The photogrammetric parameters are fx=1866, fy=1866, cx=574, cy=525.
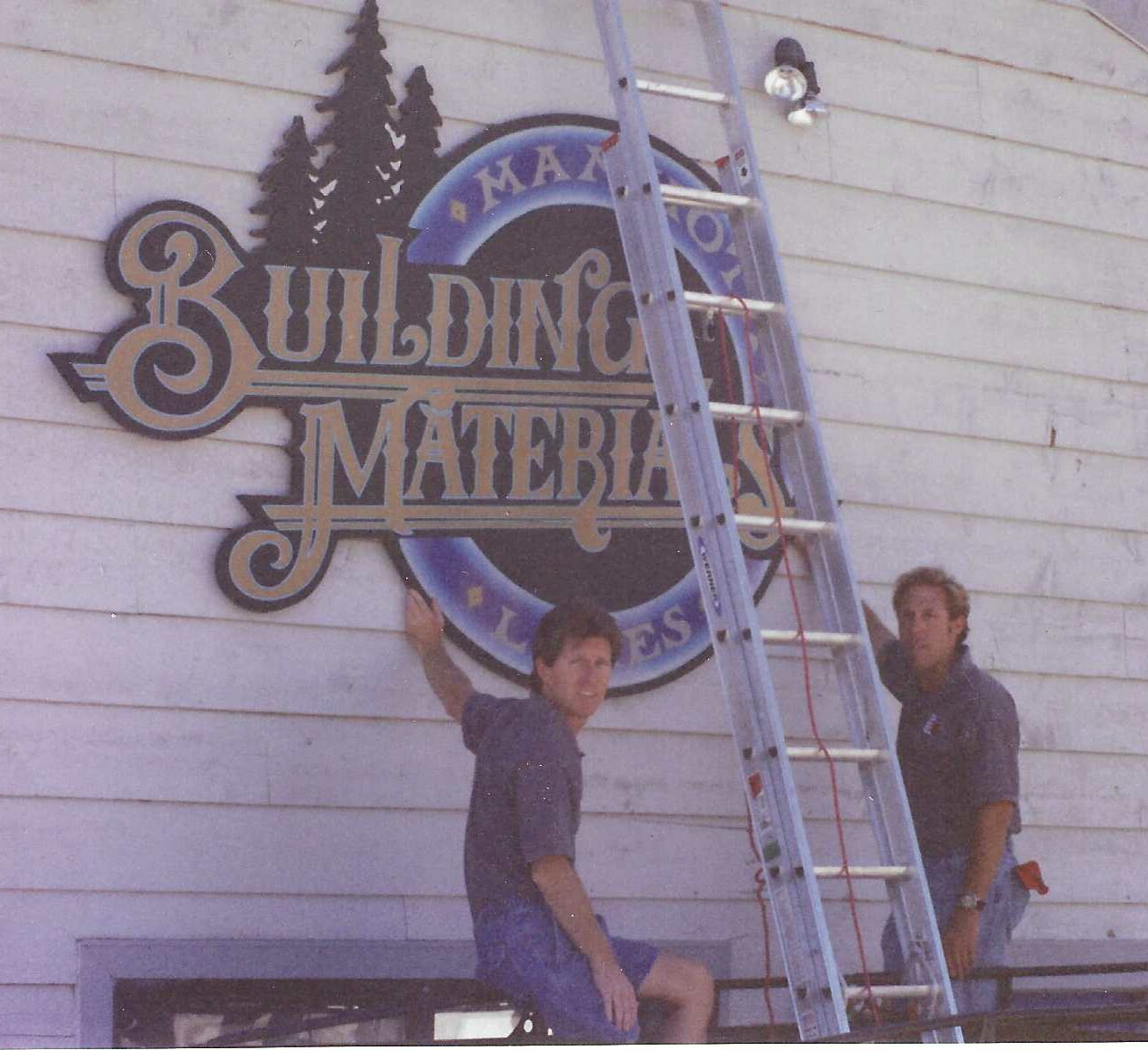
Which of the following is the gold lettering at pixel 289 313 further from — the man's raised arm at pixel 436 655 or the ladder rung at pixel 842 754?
the ladder rung at pixel 842 754

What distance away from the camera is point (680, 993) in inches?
176

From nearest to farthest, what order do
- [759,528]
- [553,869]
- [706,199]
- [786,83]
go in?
[553,869] < [759,528] < [706,199] < [786,83]

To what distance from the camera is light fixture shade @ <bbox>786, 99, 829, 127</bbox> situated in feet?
18.3

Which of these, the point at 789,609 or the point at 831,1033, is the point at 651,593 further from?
the point at 831,1033

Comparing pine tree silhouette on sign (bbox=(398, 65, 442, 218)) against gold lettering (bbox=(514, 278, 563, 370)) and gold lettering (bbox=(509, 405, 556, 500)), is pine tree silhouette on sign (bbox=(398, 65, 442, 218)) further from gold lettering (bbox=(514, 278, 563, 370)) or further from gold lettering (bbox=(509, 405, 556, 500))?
gold lettering (bbox=(509, 405, 556, 500))

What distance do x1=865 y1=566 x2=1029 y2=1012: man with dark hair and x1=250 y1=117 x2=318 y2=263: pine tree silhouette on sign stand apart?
1.91m

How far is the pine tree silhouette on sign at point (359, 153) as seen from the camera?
5043 millimetres

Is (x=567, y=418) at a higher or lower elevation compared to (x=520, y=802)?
higher

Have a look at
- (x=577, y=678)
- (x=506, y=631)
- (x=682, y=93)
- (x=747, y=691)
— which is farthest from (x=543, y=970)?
(x=682, y=93)

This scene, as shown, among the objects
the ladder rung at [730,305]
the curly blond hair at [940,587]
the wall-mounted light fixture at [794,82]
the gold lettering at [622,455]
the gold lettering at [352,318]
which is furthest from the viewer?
the wall-mounted light fixture at [794,82]

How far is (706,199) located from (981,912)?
2.04m

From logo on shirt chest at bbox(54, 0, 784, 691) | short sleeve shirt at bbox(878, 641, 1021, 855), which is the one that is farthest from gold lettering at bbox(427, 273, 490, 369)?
short sleeve shirt at bbox(878, 641, 1021, 855)

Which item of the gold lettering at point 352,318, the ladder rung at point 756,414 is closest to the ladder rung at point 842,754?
the ladder rung at point 756,414

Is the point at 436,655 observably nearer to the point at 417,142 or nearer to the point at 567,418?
the point at 567,418
